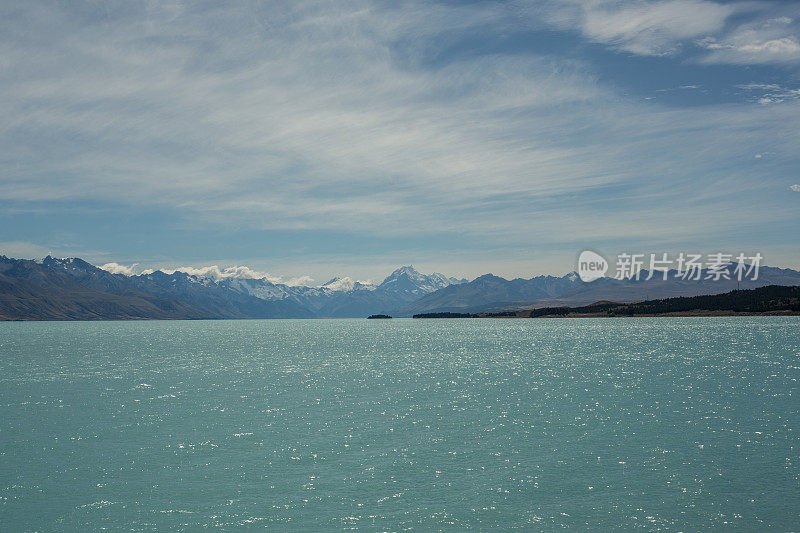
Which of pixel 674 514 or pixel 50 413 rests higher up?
pixel 674 514

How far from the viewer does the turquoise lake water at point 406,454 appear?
28766 mm

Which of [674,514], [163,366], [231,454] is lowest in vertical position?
[163,366]

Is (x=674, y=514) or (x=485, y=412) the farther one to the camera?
(x=485, y=412)

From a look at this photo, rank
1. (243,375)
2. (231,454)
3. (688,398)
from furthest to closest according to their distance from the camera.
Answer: (243,375) → (688,398) → (231,454)

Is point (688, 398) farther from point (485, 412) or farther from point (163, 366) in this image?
point (163, 366)

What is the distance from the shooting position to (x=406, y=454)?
40250 mm

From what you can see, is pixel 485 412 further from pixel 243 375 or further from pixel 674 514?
pixel 243 375

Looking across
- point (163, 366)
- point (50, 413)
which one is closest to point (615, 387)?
point (50, 413)

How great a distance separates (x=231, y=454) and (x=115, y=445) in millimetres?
10802

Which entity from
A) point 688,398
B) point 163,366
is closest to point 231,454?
point 688,398

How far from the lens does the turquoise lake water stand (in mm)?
28766

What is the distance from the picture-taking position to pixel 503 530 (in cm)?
2659

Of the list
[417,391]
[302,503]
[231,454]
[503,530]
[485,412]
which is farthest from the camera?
[417,391]

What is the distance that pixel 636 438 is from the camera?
44000mm
